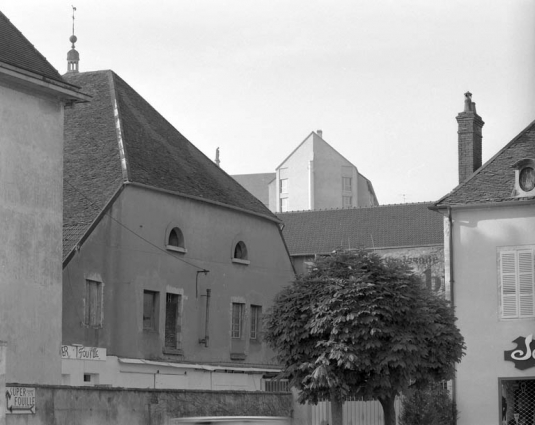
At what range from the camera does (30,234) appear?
26719 mm

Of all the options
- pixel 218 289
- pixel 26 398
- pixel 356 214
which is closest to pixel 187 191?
pixel 218 289

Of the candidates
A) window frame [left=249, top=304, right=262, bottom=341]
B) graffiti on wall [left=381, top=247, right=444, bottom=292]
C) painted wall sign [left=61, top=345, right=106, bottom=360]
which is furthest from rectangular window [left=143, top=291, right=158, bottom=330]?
graffiti on wall [left=381, top=247, right=444, bottom=292]

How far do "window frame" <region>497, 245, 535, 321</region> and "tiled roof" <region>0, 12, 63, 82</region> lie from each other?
13869mm

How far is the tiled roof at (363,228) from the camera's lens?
197 ft

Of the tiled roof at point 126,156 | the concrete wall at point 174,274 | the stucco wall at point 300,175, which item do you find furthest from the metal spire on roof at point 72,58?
Result: the stucco wall at point 300,175

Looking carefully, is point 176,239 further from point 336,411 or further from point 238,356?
point 336,411

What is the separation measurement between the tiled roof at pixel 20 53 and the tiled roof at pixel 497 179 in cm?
1251

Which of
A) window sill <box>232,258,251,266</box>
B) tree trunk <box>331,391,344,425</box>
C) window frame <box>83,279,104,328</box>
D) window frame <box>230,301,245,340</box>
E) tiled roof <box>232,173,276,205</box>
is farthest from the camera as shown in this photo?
tiled roof <box>232,173,276,205</box>

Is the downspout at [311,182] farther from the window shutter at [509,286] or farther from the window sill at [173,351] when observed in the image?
the window shutter at [509,286]

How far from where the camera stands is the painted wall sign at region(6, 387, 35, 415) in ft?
59.6

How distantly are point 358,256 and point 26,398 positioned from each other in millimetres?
10697

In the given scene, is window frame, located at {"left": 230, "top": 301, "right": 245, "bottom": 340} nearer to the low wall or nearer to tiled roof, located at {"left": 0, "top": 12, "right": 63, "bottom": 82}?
the low wall

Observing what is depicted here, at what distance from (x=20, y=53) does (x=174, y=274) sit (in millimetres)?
10621

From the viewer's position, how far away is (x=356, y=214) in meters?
64.8
